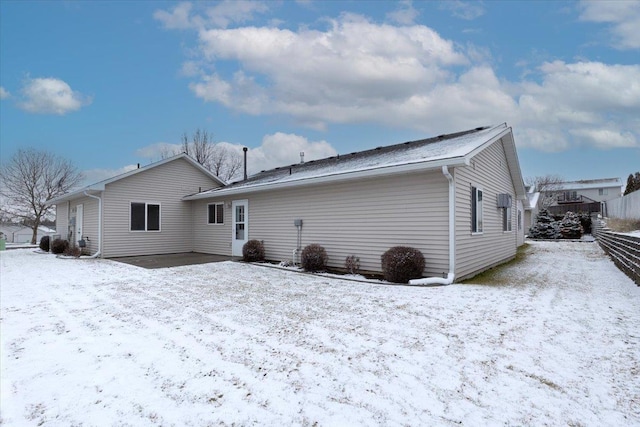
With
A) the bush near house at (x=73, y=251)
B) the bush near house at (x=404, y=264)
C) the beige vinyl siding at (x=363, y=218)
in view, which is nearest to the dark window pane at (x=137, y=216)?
the bush near house at (x=73, y=251)

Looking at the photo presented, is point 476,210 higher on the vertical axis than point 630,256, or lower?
higher

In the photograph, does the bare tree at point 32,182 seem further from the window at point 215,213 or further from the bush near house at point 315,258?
the bush near house at point 315,258

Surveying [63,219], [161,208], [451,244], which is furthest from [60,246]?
[451,244]

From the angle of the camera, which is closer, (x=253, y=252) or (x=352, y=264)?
(x=352, y=264)

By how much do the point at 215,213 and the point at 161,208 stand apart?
2.44m

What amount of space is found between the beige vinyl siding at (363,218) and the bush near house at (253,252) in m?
0.29

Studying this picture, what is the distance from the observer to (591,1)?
8305 mm

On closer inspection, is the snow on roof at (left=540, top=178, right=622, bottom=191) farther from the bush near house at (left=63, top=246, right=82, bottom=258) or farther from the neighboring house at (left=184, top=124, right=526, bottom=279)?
the bush near house at (left=63, top=246, right=82, bottom=258)

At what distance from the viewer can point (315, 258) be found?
9023 millimetres

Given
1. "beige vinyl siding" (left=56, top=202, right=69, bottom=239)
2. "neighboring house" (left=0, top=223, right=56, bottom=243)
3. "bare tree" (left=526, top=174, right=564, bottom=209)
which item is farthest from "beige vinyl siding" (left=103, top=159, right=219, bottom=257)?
"bare tree" (left=526, top=174, right=564, bottom=209)

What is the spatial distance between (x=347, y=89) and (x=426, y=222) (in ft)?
25.5

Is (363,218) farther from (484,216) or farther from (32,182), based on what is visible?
(32,182)

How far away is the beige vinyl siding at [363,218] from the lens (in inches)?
292

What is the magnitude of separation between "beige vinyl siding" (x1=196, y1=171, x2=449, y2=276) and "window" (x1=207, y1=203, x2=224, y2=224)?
2412mm
